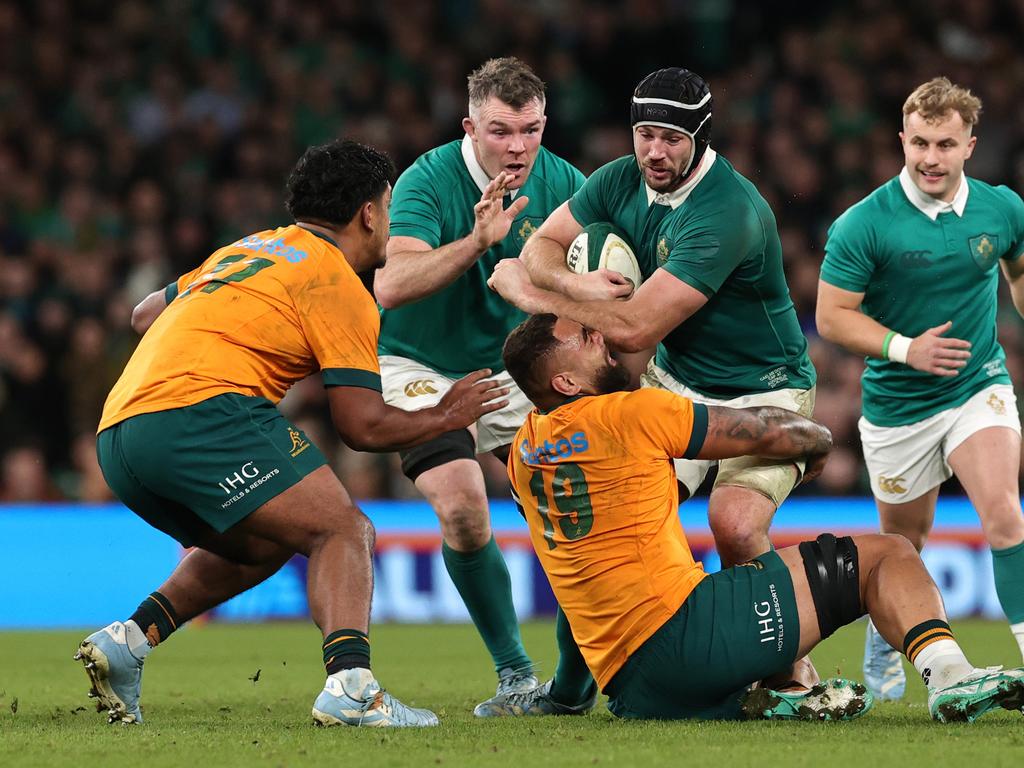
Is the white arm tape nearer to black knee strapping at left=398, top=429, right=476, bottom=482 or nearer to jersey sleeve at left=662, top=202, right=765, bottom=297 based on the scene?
jersey sleeve at left=662, top=202, right=765, bottom=297

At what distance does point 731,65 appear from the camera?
16.0 m

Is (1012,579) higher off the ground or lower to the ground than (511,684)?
higher

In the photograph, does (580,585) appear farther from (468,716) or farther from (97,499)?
(97,499)

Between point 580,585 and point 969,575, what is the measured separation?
6.96m

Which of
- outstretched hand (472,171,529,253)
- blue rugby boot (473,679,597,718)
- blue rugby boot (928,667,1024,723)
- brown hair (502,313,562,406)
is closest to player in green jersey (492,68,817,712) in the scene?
outstretched hand (472,171,529,253)

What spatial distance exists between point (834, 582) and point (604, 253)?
1676 millimetres

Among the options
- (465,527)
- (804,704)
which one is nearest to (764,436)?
A: (804,704)

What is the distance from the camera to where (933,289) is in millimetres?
7023

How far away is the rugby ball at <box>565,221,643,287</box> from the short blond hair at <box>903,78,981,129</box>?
1.65 m

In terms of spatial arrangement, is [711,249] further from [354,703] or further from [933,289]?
[354,703]

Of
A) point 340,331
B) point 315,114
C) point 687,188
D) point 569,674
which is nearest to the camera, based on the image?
point 340,331

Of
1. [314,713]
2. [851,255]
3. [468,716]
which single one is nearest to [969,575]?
[851,255]

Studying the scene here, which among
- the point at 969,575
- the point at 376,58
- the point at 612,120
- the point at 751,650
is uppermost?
the point at 376,58

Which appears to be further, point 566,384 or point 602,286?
point 602,286
